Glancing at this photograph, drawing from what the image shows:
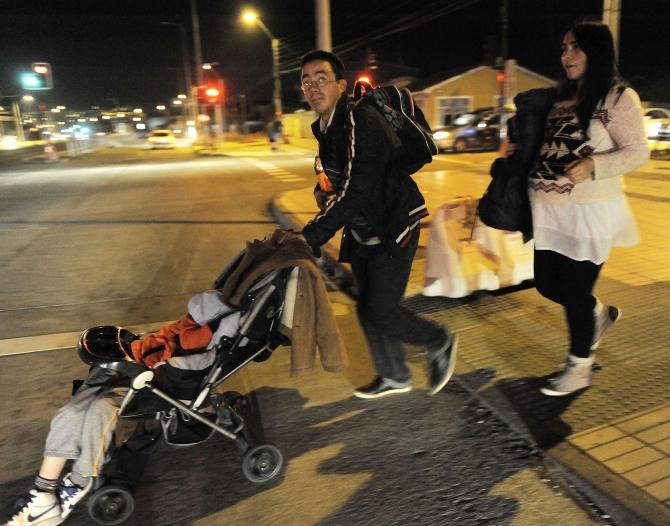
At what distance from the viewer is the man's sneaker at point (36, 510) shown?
251cm

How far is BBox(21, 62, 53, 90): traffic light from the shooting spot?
2816 centimetres

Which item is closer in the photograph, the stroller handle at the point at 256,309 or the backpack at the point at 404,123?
the stroller handle at the point at 256,309

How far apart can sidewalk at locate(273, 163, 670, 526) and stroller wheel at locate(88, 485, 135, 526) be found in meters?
1.99

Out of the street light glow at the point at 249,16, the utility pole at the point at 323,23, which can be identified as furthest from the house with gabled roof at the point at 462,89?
the utility pole at the point at 323,23

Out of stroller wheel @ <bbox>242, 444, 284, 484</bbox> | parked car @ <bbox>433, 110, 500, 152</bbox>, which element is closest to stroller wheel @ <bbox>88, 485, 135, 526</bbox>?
stroller wheel @ <bbox>242, 444, 284, 484</bbox>

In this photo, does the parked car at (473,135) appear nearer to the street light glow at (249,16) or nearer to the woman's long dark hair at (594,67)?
the street light glow at (249,16)

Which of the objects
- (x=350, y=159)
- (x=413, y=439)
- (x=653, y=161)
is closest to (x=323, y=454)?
(x=413, y=439)

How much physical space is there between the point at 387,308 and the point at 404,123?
1.01m

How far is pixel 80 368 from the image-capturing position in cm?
438

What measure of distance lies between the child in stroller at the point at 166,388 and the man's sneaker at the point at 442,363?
784 millimetres

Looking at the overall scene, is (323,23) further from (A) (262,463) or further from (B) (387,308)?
(A) (262,463)

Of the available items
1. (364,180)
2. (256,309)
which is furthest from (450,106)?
(256,309)

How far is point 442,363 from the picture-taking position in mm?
3553

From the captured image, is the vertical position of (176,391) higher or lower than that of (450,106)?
lower
